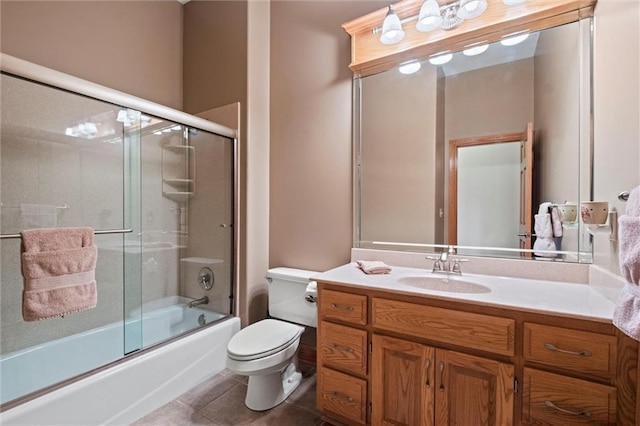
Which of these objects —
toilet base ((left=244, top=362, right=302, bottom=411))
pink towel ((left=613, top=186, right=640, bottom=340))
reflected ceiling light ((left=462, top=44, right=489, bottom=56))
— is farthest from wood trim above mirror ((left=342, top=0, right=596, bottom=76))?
toilet base ((left=244, top=362, right=302, bottom=411))

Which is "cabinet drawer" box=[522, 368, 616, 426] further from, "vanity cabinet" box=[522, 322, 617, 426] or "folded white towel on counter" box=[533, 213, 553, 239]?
"folded white towel on counter" box=[533, 213, 553, 239]

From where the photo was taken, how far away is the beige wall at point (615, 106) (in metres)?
0.99

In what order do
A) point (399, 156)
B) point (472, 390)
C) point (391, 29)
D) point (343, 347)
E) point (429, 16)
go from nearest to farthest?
point (472, 390), point (343, 347), point (429, 16), point (391, 29), point (399, 156)

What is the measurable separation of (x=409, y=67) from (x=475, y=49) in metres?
0.38

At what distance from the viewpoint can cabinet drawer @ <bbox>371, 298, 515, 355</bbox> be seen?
107 cm

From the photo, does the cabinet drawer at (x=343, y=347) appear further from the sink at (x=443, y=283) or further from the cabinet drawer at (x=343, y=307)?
the sink at (x=443, y=283)

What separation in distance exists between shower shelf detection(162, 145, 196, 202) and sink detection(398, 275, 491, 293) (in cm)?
192

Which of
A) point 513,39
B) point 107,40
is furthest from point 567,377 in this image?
point 107,40

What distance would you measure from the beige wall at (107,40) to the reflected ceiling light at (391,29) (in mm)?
1937

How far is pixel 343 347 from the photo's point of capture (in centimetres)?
142

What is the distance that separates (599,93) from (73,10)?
3.18 meters

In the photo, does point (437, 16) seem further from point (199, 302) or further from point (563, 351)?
point (199, 302)

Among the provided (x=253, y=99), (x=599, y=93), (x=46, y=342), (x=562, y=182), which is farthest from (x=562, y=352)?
(x=46, y=342)

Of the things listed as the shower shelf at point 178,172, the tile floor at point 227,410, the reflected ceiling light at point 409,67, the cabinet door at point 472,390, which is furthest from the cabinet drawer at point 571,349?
the shower shelf at point 178,172
